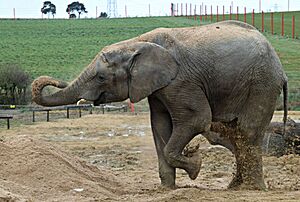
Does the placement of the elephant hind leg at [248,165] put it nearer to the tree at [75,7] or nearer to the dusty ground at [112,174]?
the dusty ground at [112,174]

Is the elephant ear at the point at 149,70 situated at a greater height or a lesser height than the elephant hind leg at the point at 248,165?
greater

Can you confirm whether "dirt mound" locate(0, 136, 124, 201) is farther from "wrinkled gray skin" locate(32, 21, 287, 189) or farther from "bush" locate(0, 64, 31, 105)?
"bush" locate(0, 64, 31, 105)

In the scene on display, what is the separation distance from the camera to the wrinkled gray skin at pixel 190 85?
9.10m

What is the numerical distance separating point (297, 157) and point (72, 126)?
388 inches

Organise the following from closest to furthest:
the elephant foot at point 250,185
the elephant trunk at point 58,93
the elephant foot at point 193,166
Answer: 1. the elephant trunk at point 58,93
2. the elephant foot at point 193,166
3. the elephant foot at point 250,185

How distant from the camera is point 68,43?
66.1 metres

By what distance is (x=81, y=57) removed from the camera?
56.1m

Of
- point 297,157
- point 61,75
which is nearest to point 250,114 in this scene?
point 297,157

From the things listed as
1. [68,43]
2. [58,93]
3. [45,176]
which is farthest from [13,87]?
[68,43]

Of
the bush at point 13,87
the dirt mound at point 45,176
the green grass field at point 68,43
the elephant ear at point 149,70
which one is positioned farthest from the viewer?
the green grass field at point 68,43

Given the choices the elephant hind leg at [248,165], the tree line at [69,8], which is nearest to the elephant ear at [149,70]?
the elephant hind leg at [248,165]

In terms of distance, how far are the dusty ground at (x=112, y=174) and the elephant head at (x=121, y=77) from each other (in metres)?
1.15

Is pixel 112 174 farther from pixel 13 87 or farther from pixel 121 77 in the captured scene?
pixel 13 87

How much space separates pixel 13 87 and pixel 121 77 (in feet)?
76.0
